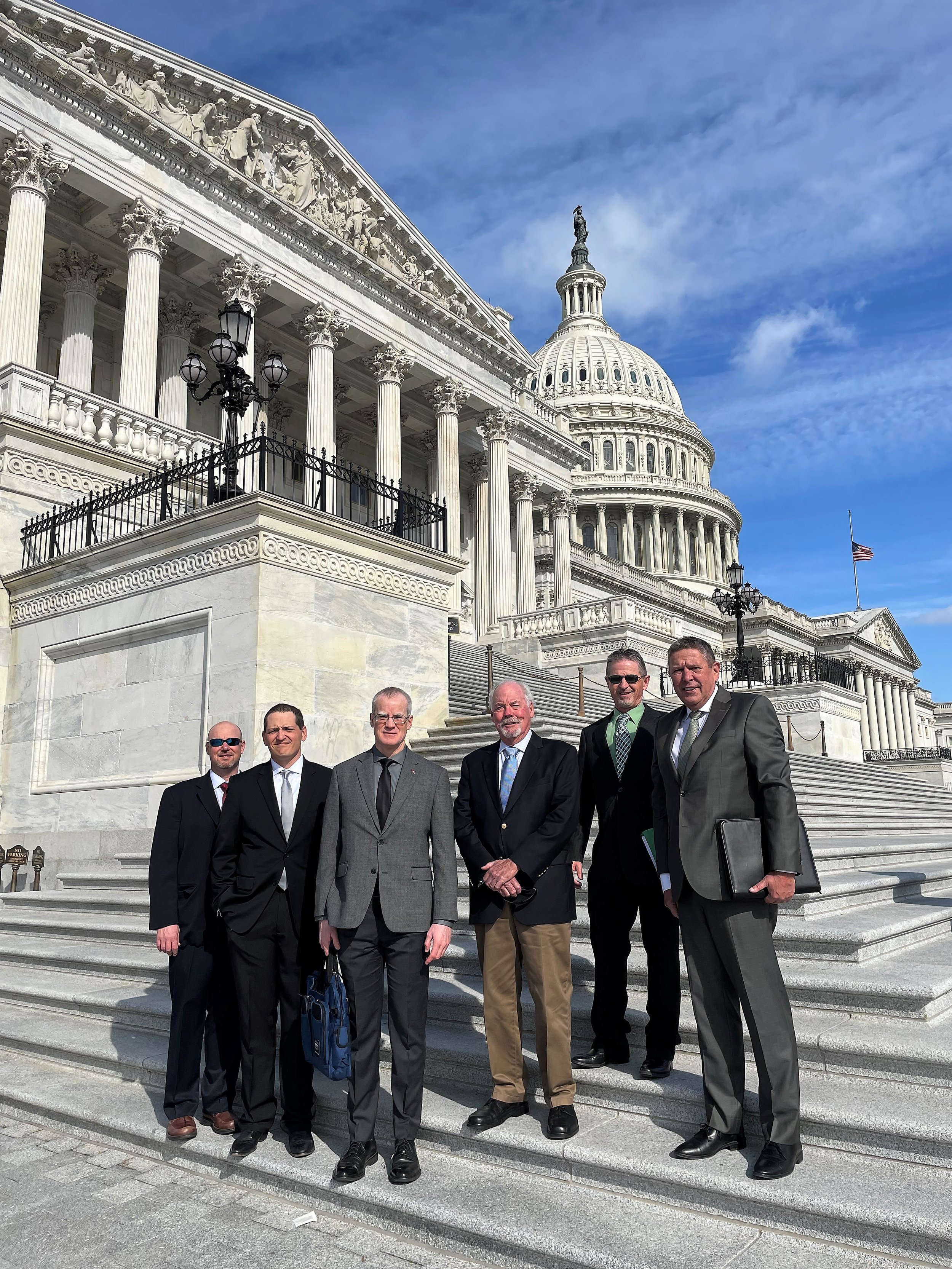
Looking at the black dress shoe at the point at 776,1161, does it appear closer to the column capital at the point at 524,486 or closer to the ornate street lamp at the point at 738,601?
the ornate street lamp at the point at 738,601

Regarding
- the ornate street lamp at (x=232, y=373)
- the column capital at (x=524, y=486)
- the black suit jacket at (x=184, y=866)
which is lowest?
the black suit jacket at (x=184, y=866)

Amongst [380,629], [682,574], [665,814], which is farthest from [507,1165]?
[682,574]

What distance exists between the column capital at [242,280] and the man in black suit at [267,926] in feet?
81.4

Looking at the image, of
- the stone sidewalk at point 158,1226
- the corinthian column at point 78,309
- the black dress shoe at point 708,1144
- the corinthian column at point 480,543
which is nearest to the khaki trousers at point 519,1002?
the black dress shoe at point 708,1144

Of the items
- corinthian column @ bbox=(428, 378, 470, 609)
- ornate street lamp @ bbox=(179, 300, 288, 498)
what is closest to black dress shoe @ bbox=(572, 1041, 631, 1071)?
ornate street lamp @ bbox=(179, 300, 288, 498)

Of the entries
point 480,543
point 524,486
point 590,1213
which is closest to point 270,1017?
point 590,1213

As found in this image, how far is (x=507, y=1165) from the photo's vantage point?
447cm

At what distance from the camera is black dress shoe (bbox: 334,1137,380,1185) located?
437 cm

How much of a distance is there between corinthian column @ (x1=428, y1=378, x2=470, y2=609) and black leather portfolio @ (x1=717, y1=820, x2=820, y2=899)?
2994 cm

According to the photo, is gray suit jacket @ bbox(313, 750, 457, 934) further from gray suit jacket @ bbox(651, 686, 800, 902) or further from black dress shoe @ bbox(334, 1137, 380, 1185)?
gray suit jacket @ bbox(651, 686, 800, 902)

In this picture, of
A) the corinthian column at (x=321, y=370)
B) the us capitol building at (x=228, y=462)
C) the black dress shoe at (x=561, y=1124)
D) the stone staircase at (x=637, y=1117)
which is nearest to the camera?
the stone staircase at (x=637, y=1117)

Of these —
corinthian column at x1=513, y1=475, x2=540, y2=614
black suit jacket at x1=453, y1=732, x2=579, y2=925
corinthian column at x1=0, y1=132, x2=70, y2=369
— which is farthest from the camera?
corinthian column at x1=513, y1=475, x2=540, y2=614

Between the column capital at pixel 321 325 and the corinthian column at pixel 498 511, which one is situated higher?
the column capital at pixel 321 325

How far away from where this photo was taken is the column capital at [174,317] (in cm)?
2878
